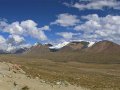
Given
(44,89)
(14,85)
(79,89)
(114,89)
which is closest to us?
(14,85)

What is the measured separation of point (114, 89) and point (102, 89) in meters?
2.78

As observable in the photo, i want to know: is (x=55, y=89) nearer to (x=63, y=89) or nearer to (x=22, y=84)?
(x=63, y=89)

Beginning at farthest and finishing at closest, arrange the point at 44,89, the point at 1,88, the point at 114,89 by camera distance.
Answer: the point at 114,89
the point at 44,89
the point at 1,88

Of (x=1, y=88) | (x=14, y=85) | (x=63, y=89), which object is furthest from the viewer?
(x=63, y=89)

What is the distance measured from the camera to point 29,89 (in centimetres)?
3159

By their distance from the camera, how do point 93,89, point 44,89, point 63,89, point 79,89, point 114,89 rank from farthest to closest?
1. point 114,89
2. point 93,89
3. point 79,89
4. point 63,89
5. point 44,89

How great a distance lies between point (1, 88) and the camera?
2948cm

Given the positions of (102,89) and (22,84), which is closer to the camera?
(22,84)

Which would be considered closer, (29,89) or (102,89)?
(29,89)

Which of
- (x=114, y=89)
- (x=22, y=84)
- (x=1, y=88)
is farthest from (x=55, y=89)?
(x=114, y=89)

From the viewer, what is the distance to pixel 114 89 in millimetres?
48094

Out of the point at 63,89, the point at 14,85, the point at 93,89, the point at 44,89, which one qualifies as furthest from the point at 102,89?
the point at 14,85

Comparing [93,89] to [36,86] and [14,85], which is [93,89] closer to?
[36,86]

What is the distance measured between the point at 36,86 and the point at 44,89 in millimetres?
942
